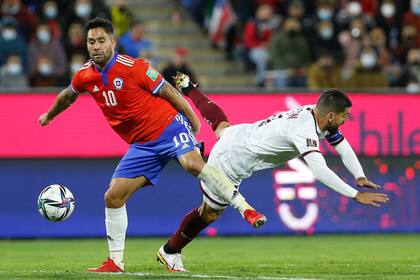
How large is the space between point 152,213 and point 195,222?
18.7ft

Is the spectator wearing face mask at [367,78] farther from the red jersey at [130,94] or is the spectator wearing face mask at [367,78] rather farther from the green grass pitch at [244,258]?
the red jersey at [130,94]

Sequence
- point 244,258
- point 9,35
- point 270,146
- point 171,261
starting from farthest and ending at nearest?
point 9,35, point 244,258, point 171,261, point 270,146

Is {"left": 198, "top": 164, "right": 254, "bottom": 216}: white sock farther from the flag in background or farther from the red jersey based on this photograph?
the flag in background

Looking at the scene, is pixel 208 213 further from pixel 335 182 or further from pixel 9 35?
pixel 9 35

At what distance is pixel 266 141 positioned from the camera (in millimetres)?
10633

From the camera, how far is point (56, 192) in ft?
34.3

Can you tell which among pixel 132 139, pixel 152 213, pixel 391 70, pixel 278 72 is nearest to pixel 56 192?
pixel 132 139

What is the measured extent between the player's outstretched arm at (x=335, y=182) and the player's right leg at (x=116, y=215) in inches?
69.7

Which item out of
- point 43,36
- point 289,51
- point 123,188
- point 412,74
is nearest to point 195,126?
point 123,188

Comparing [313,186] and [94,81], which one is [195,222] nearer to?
[94,81]

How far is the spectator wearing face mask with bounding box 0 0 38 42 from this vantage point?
62.5ft

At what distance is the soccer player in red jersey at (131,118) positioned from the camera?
1026cm

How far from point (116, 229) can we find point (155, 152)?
32.8 inches

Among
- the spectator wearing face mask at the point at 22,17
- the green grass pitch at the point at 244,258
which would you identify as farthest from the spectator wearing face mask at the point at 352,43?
the spectator wearing face mask at the point at 22,17
